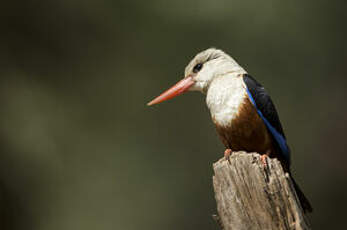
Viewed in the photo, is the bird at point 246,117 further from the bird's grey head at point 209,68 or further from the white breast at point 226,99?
the bird's grey head at point 209,68

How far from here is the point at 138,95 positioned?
8.97 m

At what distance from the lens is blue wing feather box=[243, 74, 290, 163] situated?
12.8 feet

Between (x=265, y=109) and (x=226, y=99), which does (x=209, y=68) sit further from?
(x=265, y=109)

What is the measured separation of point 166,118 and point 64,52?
251 centimetres

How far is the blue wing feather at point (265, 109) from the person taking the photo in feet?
12.8

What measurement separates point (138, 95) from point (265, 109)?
524 centimetres

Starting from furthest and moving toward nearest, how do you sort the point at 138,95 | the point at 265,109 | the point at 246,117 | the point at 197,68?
the point at 138,95 → the point at 197,68 → the point at 265,109 → the point at 246,117

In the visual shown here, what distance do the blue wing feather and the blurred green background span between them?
450 centimetres

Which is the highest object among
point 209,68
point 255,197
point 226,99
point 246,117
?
point 209,68

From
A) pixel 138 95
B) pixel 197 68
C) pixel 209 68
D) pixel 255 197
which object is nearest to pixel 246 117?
pixel 209 68

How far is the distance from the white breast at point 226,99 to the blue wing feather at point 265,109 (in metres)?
0.07

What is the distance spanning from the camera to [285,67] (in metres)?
8.72

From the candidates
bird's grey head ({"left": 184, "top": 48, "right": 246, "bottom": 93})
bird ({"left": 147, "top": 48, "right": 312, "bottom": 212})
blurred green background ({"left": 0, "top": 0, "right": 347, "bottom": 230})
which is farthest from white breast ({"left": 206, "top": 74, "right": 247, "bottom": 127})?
blurred green background ({"left": 0, "top": 0, "right": 347, "bottom": 230})

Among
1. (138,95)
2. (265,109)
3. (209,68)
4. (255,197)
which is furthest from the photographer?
(138,95)
